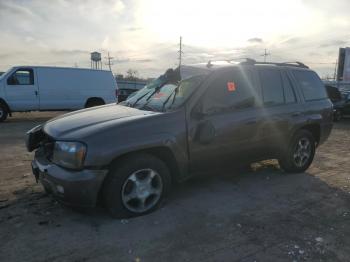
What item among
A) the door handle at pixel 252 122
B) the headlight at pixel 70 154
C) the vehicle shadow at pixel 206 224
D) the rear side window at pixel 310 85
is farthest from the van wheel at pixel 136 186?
the rear side window at pixel 310 85

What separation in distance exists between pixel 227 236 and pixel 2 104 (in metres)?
13.0

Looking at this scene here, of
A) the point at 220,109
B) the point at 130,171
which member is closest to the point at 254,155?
the point at 220,109

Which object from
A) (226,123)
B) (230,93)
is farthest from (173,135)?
(230,93)

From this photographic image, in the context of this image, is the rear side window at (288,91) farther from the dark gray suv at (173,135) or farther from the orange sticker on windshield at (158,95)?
the orange sticker on windshield at (158,95)

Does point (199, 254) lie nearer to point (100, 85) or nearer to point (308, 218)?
point (308, 218)

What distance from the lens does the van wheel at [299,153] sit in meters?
6.02

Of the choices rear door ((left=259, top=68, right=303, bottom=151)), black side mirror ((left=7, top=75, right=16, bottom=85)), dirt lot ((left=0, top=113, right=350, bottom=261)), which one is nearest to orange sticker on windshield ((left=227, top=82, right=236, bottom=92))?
rear door ((left=259, top=68, right=303, bottom=151))

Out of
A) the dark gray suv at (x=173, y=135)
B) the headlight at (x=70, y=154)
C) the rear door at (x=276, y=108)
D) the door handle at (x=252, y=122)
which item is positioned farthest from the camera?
the rear door at (x=276, y=108)

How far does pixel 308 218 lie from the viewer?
435 cm

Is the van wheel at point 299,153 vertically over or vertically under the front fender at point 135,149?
under

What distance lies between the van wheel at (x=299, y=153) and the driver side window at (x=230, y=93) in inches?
49.5

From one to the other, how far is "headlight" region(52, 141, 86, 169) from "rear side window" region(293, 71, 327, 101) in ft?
12.8

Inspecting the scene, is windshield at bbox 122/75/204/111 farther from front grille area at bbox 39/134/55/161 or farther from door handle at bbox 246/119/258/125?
front grille area at bbox 39/134/55/161

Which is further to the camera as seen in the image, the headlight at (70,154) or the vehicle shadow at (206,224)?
the headlight at (70,154)
